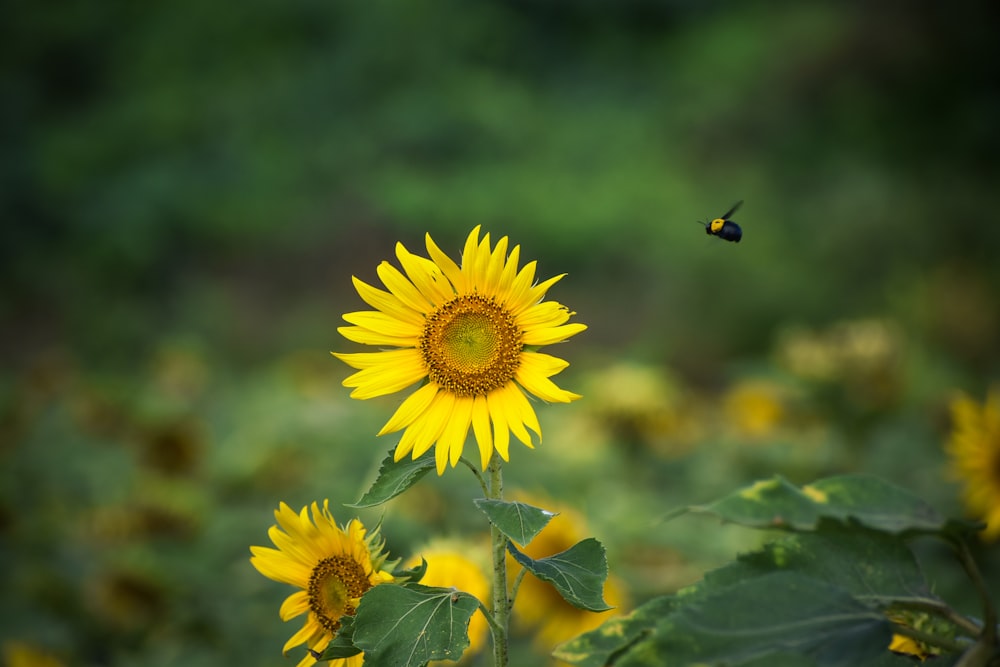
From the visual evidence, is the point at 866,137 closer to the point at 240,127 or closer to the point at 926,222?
the point at 926,222

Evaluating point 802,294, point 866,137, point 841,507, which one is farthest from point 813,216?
point 841,507

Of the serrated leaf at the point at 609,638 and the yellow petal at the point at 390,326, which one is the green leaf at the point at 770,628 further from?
the yellow petal at the point at 390,326

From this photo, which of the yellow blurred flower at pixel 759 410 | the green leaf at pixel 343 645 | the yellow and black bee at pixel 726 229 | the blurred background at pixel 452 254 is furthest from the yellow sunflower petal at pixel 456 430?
the yellow blurred flower at pixel 759 410

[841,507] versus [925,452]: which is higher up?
[925,452]

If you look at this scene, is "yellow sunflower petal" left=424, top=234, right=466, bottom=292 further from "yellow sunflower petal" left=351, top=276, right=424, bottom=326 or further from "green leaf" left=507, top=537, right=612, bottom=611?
"green leaf" left=507, top=537, right=612, bottom=611

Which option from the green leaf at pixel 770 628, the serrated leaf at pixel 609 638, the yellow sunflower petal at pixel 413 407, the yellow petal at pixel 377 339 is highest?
the yellow petal at pixel 377 339

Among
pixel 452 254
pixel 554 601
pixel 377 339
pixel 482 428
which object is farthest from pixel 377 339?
pixel 452 254

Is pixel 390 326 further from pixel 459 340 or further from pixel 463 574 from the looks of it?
pixel 463 574

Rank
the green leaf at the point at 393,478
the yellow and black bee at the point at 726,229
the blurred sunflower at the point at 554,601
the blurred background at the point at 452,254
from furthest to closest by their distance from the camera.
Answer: the blurred background at the point at 452,254, the blurred sunflower at the point at 554,601, the yellow and black bee at the point at 726,229, the green leaf at the point at 393,478
